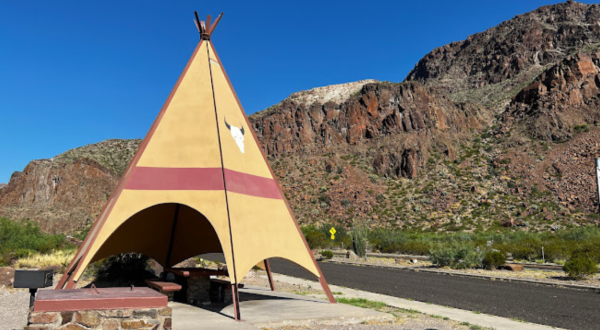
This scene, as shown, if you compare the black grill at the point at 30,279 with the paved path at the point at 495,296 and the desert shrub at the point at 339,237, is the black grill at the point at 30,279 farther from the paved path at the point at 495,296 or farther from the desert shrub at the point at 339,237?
the desert shrub at the point at 339,237

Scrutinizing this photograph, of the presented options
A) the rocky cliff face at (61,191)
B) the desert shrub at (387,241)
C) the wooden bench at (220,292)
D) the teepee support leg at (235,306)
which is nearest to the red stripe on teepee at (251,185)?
the teepee support leg at (235,306)

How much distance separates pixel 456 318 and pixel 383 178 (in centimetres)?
5955

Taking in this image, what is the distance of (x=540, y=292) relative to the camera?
16.4m

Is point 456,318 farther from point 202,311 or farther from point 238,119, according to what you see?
point 238,119

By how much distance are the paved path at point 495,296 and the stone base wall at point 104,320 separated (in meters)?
9.14

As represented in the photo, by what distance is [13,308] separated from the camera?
37.8 feet

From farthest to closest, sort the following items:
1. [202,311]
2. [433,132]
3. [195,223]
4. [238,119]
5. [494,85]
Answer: [494,85]
[433,132]
[195,223]
[238,119]
[202,311]

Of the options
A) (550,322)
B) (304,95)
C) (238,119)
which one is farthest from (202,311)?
(304,95)

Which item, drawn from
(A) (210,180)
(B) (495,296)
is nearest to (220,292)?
(A) (210,180)

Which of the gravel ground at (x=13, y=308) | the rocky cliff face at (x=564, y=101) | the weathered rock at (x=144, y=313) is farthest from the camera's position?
the rocky cliff face at (x=564, y=101)

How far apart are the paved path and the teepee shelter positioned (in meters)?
5.02

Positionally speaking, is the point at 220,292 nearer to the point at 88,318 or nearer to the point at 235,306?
the point at 235,306

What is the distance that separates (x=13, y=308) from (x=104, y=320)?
7.64 m

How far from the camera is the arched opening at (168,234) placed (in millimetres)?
14391
